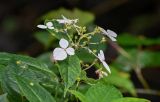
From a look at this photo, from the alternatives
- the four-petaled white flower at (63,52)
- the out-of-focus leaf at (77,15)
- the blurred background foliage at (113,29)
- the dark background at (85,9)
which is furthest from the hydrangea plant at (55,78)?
the dark background at (85,9)

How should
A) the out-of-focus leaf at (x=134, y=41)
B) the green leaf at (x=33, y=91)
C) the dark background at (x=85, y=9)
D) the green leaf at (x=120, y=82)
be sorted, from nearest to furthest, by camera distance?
the green leaf at (x=33, y=91), the green leaf at (x=120, y=82), the out-of-focus leaf at (x=134, y=41), the dark background at (x=85, y=9)

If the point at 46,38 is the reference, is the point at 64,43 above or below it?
below

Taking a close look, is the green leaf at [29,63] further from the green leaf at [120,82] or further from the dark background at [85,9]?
the dark background at [85,9]

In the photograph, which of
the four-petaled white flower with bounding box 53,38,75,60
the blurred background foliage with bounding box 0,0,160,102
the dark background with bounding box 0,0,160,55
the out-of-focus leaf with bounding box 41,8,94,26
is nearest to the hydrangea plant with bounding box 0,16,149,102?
the four-petaled white flower with bounding box 53,38,75,60

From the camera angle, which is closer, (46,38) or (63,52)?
(63,52)

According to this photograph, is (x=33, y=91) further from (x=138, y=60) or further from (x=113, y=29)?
(x=113, y=29)

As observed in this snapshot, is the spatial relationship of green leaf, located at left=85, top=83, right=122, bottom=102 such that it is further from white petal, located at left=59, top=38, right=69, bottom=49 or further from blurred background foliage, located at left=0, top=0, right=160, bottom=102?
blurred background foliage, located at left=0, top=0, right=160, bottom=102

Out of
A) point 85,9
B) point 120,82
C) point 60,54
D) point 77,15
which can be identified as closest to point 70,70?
point 60,54
